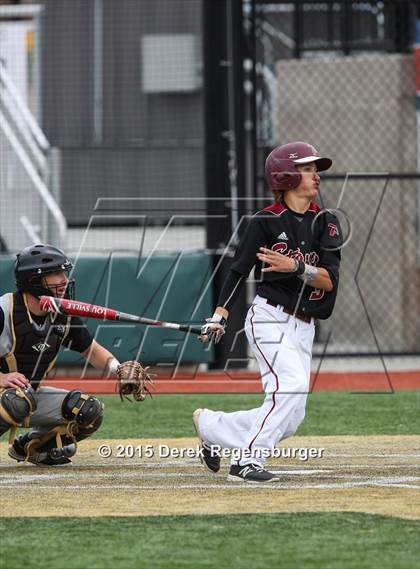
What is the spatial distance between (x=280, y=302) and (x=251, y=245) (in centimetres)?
35

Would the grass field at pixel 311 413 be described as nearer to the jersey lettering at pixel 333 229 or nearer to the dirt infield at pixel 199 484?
the dirt infield at pixel 199 484

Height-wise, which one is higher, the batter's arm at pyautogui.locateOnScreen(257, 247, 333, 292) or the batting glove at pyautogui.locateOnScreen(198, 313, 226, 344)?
the batter's arm at pyautogui.locateOnScreen(257, 247, 333, 292)

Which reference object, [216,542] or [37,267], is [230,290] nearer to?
[37,267]

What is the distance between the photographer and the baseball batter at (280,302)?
24.0 ft

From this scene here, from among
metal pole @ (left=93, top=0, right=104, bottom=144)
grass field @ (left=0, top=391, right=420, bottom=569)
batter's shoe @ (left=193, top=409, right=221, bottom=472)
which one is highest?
metal pole @ (left=93, top=0, right=104, bottom=144)

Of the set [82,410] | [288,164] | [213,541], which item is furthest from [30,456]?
[213,541]

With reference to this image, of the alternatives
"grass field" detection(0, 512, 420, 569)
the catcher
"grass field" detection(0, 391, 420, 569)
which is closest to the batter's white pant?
"grass field" detection(0, 391, 420, 569)

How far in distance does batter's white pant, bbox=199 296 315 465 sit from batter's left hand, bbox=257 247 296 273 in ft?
1.05

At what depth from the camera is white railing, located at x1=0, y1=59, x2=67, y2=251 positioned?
16281mm

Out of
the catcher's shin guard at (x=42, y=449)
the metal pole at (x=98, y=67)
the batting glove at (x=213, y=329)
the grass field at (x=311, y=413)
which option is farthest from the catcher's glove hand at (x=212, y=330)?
the metal pole at (x=98, y=67)

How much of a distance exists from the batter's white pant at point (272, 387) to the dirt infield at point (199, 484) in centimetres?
23

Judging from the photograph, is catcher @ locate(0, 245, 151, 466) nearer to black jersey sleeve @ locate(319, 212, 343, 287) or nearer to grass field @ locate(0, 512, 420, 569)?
black jersey sleeve @ locate(319, 212, 343, 287)

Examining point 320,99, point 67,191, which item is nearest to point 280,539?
point 320,99

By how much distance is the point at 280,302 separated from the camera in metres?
7.48
